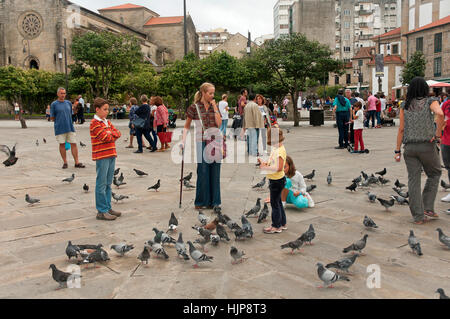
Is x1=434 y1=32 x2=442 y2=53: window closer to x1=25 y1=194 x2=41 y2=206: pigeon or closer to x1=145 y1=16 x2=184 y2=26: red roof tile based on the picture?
x1=145 y1=16 x2=184 y2=26: red roof tile

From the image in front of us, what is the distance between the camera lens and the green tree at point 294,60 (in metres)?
21.1

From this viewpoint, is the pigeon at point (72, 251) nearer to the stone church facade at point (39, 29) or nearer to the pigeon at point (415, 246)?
the pigeon at point (415, 246)

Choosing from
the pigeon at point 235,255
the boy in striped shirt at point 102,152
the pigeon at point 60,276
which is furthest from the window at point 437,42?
the pigeon at point 60,276

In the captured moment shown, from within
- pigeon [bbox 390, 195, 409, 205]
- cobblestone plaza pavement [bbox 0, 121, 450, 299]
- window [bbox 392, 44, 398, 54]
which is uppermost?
window [bbox 392, 44, 398, 54]

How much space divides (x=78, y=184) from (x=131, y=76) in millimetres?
38535

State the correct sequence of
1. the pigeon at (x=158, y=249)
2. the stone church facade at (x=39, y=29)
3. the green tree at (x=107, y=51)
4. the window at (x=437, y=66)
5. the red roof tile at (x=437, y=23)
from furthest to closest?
the stone church facade at (x=39, y=29) → the window at (x=437, y=66) → the red roof tile at (x=437, y=23) → the green tree at (x=107, y=51) → the pigeon at (x=158, y=249)

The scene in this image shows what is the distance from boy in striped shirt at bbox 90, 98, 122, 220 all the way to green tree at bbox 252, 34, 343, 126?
16.6 meters

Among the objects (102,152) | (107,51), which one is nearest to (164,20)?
(107,51)

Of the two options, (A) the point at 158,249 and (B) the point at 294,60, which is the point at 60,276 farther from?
(B) the point at 294,60

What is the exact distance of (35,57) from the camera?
53.6m

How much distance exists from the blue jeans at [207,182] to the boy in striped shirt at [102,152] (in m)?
1.24

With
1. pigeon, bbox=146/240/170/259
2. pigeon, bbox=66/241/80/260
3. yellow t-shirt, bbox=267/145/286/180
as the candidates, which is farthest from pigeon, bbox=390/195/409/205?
pigeon, bbox=66/241/80/260

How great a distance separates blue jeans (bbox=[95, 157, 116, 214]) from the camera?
5539mm
